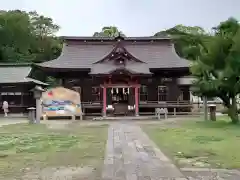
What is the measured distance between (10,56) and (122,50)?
27325mm

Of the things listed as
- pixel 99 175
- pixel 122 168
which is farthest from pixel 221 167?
pixel 99 175

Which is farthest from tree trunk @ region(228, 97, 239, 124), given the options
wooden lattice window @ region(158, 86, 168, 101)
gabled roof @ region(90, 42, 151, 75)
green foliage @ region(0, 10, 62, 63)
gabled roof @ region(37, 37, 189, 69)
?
green foliage @ region(0, 10, 62, 63)

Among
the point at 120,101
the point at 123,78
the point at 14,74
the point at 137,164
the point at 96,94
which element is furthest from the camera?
the point at 14,74

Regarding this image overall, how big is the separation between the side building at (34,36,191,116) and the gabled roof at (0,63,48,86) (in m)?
3.99

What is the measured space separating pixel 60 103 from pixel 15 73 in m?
Answer: 11.1

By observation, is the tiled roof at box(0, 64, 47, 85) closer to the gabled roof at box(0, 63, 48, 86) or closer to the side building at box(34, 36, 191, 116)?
the gabled roof at box(0, 63, 48, 86)

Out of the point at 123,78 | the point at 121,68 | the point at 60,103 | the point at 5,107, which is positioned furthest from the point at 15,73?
the point at 121,68

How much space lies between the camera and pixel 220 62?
746 inches

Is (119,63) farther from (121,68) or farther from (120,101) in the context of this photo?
(120,101)

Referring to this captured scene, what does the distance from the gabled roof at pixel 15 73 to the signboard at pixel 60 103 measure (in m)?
7.28

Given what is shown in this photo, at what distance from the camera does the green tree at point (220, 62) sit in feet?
60.3

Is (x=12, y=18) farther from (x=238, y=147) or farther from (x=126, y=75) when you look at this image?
(x=238, y=147)

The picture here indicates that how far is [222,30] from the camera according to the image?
19281 millimetres

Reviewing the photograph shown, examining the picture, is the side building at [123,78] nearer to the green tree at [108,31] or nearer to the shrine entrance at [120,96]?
the shrine entrance at [120,96]
